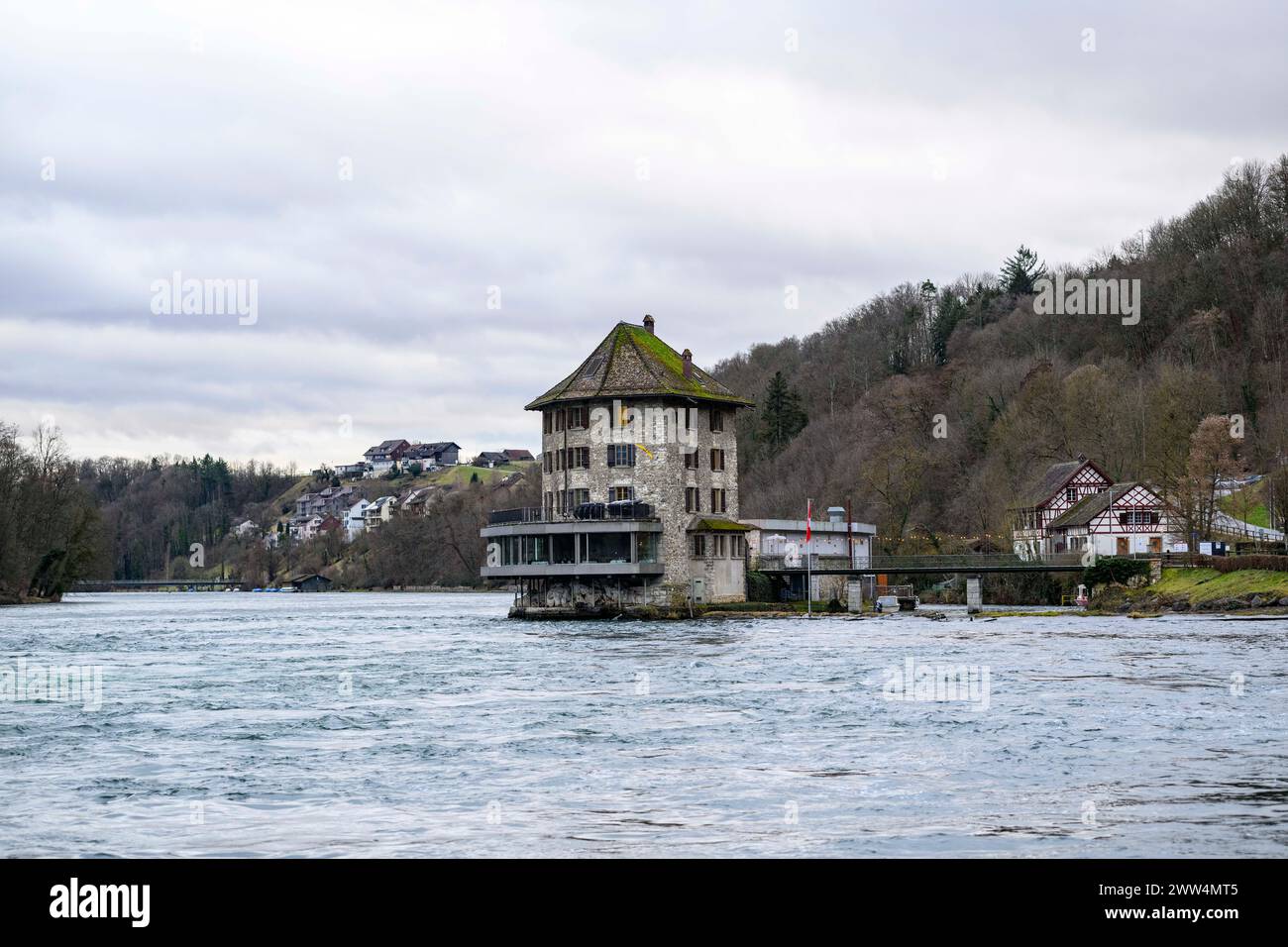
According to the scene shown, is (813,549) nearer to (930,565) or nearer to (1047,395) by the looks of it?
(930,565)

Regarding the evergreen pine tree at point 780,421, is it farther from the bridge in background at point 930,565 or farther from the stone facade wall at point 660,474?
the stone facade wall at point 660,474

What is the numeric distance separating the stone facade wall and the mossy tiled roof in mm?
825

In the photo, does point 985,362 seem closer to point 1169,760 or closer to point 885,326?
point 885,326

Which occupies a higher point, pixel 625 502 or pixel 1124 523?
pixel 625 502

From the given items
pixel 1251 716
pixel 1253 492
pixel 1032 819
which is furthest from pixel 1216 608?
pixel 1032 819

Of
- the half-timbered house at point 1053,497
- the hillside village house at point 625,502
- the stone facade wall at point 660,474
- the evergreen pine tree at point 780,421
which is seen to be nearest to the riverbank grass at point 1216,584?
the hillside village house at point 625,502

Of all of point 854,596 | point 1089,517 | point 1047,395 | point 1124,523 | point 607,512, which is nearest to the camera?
point 607,512

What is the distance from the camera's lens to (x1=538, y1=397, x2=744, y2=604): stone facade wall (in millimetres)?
80562

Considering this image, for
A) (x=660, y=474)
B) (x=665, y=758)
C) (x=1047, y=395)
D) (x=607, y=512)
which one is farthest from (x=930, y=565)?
(x=665, y=758)

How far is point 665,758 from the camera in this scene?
2347cm

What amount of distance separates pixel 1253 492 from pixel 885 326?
7778 cm

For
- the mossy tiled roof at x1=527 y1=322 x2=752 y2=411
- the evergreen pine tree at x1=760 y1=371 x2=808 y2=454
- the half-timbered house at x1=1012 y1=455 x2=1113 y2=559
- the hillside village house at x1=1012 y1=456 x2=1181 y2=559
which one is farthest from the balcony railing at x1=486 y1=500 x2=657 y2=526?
the evergreen pine tree at x1=760 y1=371 x2=808 y2=454

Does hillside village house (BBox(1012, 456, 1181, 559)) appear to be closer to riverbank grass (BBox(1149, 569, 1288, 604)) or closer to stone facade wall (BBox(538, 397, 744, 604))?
riverbank grass (BBox(1149, 569, 1288, 604))

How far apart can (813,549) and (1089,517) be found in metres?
20.1
